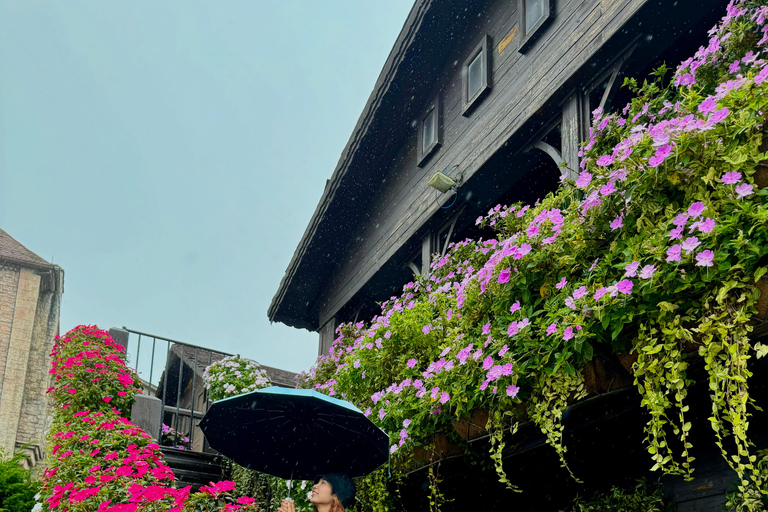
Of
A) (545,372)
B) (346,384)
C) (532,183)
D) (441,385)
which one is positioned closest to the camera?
(545,372)

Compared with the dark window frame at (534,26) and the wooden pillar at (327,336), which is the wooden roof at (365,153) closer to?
the wooden pillar at (327,336)

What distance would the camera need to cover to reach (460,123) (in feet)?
26.3

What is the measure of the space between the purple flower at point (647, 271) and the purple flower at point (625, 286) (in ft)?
0.28

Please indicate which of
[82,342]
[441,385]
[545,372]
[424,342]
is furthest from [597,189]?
[82,342]

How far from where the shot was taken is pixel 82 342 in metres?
9.18

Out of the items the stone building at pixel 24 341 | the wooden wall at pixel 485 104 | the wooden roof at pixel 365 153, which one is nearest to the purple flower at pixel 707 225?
the wooden wall at pixel 485 104

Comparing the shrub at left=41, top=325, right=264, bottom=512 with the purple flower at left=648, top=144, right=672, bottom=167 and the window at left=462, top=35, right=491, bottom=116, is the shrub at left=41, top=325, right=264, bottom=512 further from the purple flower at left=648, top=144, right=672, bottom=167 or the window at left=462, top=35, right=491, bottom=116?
the window at left=462, top=35, right=491, bottom=116

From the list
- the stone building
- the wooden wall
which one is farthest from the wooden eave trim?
the stone building

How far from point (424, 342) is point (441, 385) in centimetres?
95

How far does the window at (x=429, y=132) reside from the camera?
8.52 m

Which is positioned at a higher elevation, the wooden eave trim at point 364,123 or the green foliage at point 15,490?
the wooden eave trim at point 364,123

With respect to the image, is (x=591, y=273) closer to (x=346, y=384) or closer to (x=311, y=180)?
(x=346, y=384)

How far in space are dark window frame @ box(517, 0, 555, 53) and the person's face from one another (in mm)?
4312

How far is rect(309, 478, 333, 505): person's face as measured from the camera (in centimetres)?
396
